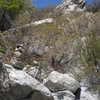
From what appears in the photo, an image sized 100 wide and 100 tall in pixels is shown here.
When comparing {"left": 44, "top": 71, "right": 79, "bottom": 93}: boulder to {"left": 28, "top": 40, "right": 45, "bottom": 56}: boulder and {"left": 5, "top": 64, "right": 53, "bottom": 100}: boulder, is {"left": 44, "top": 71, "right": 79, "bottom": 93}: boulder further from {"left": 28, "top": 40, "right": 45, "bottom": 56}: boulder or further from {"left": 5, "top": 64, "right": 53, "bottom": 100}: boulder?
{"left": 28, "top": 40, "right": 45, "bottom": 56}: boulder

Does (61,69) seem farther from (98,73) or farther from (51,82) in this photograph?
(51,82)

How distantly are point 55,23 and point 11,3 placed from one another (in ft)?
8.39

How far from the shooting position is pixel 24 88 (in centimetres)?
562

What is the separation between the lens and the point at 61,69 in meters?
9.20

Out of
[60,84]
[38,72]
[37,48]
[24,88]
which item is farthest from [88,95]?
[37,48]

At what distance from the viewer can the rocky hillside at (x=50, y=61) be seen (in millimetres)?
5715

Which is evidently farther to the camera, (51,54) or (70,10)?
(70,10)

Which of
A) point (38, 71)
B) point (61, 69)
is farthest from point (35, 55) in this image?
point (38, 71)

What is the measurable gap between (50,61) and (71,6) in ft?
31.9

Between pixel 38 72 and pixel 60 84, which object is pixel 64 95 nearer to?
pixel 60 84

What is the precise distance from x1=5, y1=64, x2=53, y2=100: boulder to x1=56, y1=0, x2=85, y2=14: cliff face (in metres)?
12.0

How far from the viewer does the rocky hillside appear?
5.71 metres

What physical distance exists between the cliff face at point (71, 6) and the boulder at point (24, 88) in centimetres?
1201

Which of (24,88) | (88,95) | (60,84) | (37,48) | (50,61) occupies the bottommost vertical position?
(24,88)
